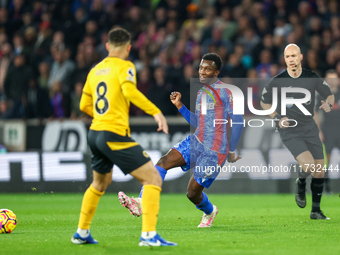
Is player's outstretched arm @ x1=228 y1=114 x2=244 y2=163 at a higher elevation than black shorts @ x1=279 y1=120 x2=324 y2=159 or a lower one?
higher

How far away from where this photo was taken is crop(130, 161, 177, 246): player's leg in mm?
5258

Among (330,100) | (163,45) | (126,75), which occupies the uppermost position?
(163,45)

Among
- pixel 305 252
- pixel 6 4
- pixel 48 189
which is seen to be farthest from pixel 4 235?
pixel 6 4

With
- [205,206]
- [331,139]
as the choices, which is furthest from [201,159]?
[331,139]

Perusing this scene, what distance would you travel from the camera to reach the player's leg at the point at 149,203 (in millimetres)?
5258

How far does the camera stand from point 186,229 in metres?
7.13

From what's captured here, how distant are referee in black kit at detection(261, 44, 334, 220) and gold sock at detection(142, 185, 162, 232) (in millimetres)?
3511

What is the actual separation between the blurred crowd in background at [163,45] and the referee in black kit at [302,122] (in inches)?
183

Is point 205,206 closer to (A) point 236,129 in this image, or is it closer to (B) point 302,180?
(A) point 236,129

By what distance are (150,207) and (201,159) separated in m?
2.06

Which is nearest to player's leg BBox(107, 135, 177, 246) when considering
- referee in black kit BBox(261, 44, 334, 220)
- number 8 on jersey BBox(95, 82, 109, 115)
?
number 8 on jersey BBox(95, 82, 109, 115)

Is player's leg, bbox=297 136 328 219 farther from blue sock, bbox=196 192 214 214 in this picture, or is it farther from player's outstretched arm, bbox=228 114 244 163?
blue sock, bbox=196 192 214 214

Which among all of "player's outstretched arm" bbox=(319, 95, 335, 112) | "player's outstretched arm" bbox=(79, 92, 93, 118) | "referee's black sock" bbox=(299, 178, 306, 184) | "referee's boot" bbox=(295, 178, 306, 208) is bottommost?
"referee's boot" bbox=(295, 178, 306, 208)

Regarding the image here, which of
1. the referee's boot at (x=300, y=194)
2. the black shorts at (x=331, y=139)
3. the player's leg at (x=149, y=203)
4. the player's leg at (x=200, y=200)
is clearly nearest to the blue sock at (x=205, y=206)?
the player's leg at (x=200, y=200)
